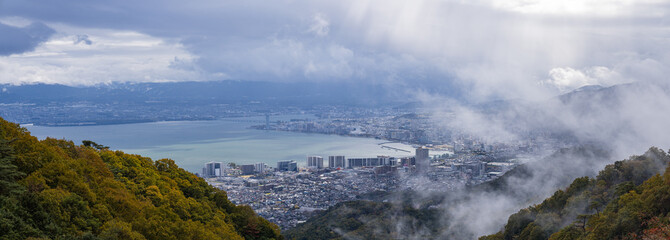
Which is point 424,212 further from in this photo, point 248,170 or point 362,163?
point 248,170

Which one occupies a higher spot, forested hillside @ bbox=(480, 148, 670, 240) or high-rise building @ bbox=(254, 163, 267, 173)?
forested hillside @ bbox=(480, 148, 670, 240)

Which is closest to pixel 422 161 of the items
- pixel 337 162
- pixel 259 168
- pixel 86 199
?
pixel 337 162

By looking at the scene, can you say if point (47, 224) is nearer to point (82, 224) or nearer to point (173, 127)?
point (82, 224)

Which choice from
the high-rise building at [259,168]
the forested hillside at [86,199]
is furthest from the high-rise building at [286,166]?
the forested hillside at [86,199]

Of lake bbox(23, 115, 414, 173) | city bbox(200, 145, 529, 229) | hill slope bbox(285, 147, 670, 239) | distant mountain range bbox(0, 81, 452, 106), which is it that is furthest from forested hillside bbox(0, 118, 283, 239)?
distant mountain range bbox(0, 81, 452, 106)

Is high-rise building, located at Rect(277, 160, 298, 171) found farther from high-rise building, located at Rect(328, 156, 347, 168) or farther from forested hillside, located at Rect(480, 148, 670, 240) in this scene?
forested hillside, located at Rect(480, 148, 670, 240)

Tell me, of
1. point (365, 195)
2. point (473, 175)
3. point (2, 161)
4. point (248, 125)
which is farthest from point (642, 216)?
point (248, 125)
